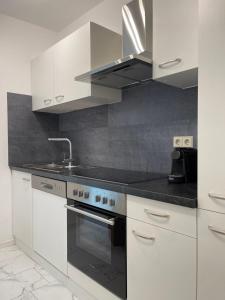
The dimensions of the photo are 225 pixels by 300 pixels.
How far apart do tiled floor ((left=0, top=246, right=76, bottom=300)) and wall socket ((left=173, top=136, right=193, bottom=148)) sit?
135 centimetres

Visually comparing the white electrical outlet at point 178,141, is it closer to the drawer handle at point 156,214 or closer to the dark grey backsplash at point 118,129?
the dark grey backsplash at point 118,129

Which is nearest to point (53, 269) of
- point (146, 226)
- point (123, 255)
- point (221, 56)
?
point (123, 255)

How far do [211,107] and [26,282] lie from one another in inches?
76.5

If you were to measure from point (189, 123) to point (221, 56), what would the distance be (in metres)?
0.74

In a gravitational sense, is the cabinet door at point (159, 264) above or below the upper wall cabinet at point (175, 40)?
below

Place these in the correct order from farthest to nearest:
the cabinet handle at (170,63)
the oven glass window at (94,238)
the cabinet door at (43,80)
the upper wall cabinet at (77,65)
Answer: the cabinet door at (43,80)
the upper wall cabinet at (77,65)
the oven glass window at (94,238)
the cabinet handle at (170,63)

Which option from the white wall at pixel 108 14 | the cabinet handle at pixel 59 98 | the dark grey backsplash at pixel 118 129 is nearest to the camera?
the dark grey backsplash at pixel 118 129

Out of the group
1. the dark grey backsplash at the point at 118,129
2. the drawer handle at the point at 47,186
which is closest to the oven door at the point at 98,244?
the drawer handle at the point at 47,186

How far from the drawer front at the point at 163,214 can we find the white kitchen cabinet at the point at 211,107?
3.6 inches

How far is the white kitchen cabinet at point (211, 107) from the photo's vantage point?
94 cm

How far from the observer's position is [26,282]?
6.40 ft

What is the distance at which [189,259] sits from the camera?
Answer: 103 cm

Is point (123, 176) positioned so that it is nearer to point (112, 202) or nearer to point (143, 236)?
point (112, 202)

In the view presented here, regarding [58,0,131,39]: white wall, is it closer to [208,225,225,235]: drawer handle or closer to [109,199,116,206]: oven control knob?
[109,199,116,206]: oven control knob
